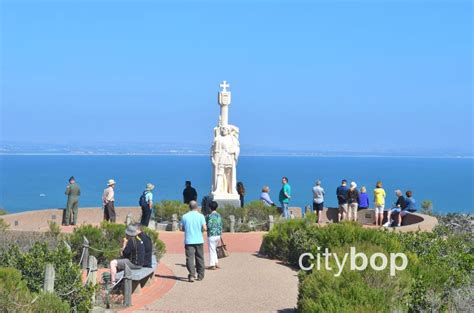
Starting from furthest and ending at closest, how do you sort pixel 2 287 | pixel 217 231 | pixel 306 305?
pixel 217 231, pixel 2 287, pixel 306 305

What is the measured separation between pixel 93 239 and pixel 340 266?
7401 mm

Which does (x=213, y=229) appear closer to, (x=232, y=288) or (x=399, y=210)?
(x=232, y=288)

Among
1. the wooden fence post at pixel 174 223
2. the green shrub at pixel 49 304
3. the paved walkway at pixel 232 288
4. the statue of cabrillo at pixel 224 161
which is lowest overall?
the paved walkway at pixel 232 288

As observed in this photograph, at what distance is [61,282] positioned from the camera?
1057 centimetres

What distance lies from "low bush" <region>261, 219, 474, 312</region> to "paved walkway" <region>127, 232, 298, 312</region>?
982mm

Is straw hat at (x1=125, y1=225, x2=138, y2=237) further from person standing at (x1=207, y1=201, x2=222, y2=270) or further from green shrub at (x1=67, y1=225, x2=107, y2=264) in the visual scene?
green shrub at (x1=67, y1=225, x2=107, y2=264)

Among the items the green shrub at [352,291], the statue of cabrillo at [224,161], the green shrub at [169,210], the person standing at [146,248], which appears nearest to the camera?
the green shrub at [352,291]

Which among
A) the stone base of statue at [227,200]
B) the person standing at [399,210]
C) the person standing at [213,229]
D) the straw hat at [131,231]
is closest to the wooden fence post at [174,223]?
the stone base of statue at [227,200]

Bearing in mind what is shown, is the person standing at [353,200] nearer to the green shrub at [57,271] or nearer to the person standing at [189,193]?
the person standing at [189,193]

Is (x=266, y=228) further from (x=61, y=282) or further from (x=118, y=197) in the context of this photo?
(x=118, y=197)

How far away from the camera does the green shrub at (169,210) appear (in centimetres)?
2375

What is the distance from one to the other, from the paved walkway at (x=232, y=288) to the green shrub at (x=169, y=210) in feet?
21.8

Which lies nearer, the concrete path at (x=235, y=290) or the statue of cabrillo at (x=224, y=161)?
the concrete path at (x=235, y=290)

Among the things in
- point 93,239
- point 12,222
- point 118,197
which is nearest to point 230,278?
point 93,239
